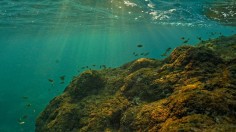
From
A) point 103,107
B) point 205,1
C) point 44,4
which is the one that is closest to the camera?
point 103,107

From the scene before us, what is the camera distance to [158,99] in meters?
6.83

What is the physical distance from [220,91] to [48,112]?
23.3 ft

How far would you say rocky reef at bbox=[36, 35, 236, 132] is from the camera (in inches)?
194

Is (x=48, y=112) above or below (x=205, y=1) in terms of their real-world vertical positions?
below

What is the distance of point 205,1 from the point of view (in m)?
22.2

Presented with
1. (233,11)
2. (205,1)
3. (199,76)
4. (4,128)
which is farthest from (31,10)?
(199,76)

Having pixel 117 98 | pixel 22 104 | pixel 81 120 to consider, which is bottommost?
pixel 22 104

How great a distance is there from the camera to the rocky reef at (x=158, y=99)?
4922 mm

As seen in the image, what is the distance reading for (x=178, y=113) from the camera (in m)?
5.22

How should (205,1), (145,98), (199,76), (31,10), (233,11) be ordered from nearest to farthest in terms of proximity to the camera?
(199,76)
(145,98)
(205,1)
(233,11)
(31,10)

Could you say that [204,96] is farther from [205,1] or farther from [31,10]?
[31,10]

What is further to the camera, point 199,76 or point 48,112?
point 48,112

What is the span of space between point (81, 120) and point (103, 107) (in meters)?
0.84

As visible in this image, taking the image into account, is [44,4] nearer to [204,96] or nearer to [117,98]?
[117,98]
